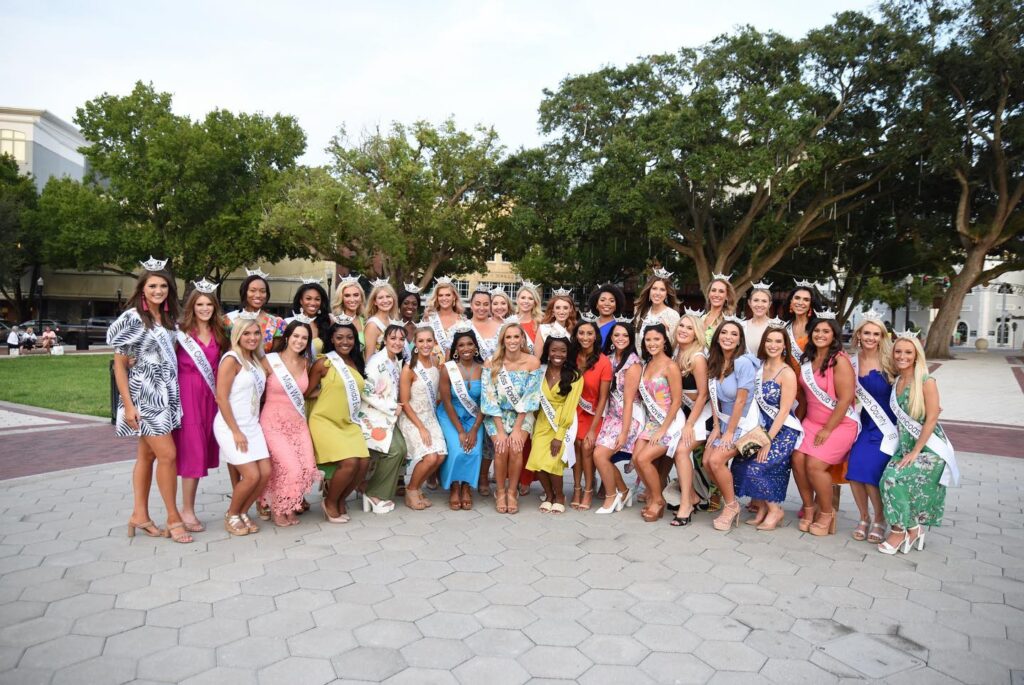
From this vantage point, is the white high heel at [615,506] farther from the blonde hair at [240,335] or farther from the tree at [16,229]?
the tree at [16,229]

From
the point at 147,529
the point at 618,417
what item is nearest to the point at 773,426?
the point at 618,417

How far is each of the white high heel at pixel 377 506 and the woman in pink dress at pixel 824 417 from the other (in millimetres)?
3456

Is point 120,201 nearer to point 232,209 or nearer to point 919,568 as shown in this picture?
point 232,209

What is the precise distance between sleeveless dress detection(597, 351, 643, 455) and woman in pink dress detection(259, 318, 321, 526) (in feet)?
8.19

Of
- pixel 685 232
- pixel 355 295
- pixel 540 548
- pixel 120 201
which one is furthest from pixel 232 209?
pixel 540 548

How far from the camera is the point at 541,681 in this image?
3006mm

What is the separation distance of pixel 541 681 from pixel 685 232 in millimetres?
24023

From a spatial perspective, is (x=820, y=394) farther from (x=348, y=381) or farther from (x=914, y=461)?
(x=348, y=381)

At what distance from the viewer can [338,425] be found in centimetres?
539

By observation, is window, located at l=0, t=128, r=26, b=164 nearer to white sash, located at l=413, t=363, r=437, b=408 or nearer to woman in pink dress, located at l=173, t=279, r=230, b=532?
woman in pink dress, located at l=173, t=279, r=230, b=532

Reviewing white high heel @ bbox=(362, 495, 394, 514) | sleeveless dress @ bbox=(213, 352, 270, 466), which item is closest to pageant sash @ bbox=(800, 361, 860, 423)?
white high heel @ bbox=(362, 495, 394, 514)

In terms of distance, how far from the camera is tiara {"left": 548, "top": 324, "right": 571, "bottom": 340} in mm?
5922

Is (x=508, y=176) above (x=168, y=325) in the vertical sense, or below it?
above

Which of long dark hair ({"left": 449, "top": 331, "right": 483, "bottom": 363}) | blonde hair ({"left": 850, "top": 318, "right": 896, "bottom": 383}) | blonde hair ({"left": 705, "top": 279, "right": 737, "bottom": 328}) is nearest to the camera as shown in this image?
blonde hair ({"left": 850, "top": 318, "right": 896, "bottom": 383})
